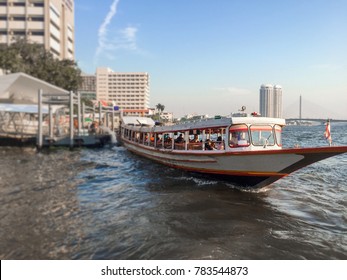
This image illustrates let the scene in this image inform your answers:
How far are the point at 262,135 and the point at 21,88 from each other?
120 ft

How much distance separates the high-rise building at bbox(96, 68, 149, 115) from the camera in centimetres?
19250

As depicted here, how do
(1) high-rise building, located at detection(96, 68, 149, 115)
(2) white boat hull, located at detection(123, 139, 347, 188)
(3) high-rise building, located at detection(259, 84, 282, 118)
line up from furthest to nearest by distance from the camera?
(1) high-rise building, located at detection(96, 68, 149, 115) < (3) high-rise building, located at detection(259, 84, 282, 118) < (2) white boat hull, located at detection(123, 139, 347, 188)

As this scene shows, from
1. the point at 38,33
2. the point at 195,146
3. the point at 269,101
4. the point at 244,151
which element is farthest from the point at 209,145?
the point at 38,33

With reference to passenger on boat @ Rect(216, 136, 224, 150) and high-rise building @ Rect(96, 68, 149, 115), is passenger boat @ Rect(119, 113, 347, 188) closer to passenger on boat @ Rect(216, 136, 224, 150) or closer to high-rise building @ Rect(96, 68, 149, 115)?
passenger on boat @ Rect(216, 136, 224, 150)

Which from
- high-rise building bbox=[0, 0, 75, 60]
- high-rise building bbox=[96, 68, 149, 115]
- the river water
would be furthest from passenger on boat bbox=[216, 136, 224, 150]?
high-rise building bbox=[96, 68, 149, 115]

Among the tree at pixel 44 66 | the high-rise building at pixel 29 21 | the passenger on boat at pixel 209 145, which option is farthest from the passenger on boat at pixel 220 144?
the high-rise building at pixel 29 21

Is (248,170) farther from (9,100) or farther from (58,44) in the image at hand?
(58,44)

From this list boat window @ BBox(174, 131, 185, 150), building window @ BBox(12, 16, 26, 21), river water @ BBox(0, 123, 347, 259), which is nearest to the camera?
river water @ BBox(0, 123, 347, 259)

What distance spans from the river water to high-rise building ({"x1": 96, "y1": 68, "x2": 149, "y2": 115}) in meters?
178

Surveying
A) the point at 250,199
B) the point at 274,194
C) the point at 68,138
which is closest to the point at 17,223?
the point at 250,199

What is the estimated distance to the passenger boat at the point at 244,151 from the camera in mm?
11945

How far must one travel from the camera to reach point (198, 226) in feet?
30.2

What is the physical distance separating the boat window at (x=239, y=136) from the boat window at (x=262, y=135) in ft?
1.04
